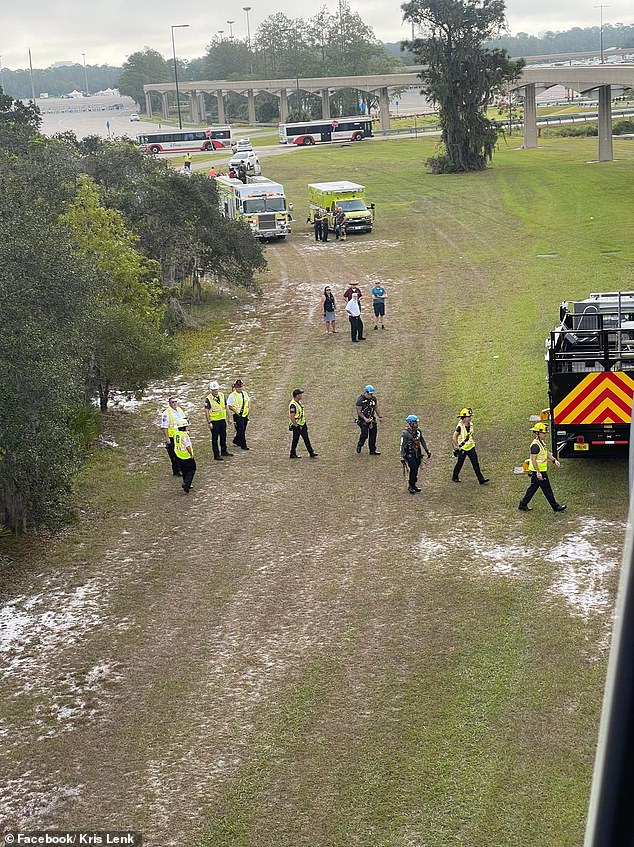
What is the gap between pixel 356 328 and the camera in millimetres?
30203

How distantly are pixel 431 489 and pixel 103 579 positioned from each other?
19.5 feet

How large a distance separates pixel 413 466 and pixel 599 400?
3215 millimetres

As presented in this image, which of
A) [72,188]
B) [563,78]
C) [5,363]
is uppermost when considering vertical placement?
[563,78]

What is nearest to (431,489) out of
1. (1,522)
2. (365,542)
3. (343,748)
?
(365,542)

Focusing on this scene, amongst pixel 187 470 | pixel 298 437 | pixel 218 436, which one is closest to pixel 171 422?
pixel 187 470

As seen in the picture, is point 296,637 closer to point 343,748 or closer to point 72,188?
point 343,748

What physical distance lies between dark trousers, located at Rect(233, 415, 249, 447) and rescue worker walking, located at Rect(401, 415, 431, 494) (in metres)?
4.47

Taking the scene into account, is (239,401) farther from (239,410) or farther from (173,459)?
(173,459)

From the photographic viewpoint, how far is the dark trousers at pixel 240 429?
21312mm

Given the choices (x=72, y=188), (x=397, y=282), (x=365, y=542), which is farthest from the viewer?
(x=397, y=282)

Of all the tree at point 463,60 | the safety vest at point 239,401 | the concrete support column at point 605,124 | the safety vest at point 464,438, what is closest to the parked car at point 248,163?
the tree at point 463,60

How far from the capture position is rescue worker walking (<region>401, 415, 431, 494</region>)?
17.7m

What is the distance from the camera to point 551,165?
6862cm

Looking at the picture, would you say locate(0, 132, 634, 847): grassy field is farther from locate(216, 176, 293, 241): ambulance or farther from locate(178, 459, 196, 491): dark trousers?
locate(216, 176, 293, 241): ambulance
